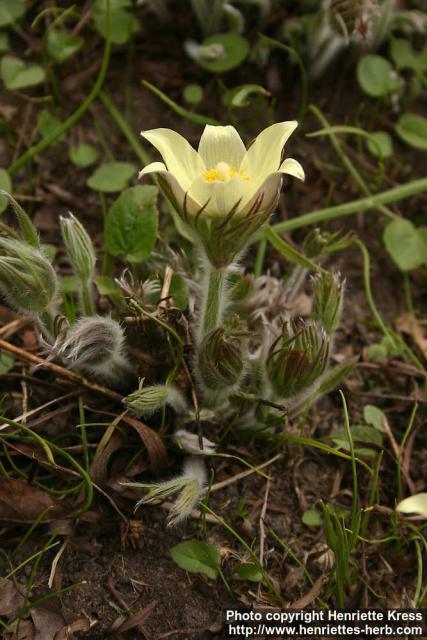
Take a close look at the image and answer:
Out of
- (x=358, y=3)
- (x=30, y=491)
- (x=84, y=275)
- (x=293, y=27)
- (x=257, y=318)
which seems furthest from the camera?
(x=293, y=27)

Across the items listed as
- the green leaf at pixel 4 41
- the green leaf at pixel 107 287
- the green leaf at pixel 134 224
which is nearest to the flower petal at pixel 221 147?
the green leaf at pixel 134 224

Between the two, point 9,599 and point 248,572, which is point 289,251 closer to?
point 248,572

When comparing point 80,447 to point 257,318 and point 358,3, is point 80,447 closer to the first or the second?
point 257,318

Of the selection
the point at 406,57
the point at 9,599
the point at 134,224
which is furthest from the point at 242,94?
the point at 9,599

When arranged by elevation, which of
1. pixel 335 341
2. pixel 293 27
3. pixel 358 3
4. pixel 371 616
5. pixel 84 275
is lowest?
pixel 371 616

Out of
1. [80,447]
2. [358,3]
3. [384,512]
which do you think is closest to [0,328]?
[80,447]

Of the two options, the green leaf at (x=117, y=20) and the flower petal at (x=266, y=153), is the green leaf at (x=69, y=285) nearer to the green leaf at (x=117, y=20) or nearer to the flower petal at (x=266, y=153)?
the flower petal at (x=266, y=153)
